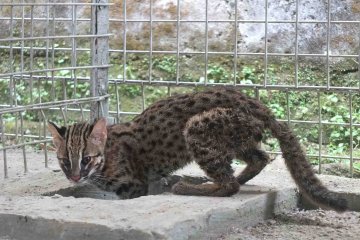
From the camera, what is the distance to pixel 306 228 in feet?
18.1

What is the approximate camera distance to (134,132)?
255 inches

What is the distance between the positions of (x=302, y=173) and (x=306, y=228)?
1.40ft

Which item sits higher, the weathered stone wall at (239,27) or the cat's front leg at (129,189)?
the weathered stone wall at (239,27)

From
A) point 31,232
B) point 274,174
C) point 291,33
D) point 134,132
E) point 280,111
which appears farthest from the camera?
point 291,33

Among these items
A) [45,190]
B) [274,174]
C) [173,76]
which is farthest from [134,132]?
[173,76]

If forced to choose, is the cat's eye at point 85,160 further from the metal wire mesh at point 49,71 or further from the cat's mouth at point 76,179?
the metal wire mesh at point 49,71

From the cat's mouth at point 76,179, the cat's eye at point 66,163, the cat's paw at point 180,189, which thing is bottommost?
A: the cat's paw at point 180,189

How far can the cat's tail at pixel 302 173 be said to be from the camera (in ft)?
18.2

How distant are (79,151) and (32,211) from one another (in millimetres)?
1244

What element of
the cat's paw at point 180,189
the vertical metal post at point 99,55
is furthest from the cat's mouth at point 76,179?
the vertical metal post at point 99,55

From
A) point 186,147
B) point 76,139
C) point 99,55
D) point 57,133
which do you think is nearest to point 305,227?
point 186,147

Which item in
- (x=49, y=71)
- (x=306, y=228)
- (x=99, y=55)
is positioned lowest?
(x=306, y=228)

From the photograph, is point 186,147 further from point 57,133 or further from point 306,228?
point 306,228

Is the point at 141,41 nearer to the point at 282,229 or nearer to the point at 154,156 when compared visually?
the point at 154,156
